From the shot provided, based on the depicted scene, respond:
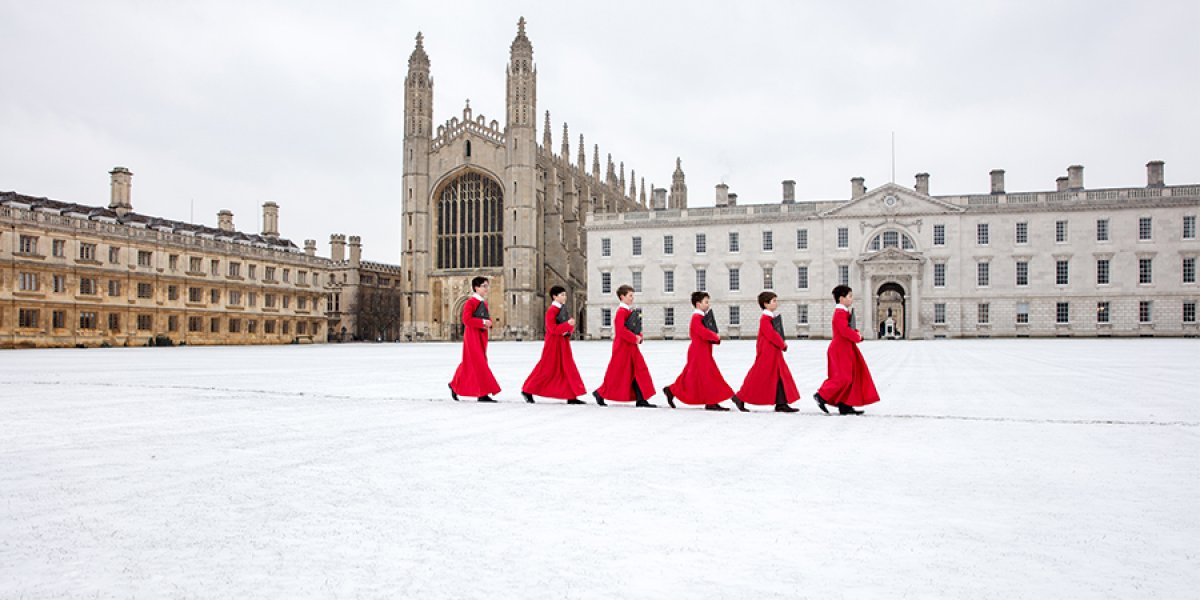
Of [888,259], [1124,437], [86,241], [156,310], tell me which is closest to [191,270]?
[156,310]

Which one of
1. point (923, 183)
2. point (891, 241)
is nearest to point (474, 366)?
point (891, 241)

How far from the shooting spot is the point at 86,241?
1810 inches

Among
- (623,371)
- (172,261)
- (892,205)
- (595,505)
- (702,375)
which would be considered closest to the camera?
(595,505)

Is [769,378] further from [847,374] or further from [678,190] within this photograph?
[678,190]

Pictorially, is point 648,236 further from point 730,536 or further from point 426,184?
point 730,536

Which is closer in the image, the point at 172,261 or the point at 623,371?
the point at 623,371

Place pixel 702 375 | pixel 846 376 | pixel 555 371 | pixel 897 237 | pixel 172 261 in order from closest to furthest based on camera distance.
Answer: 1. pixel 846 376
2. pixel 702 375
3. pixel 555 371
4. pixel 172 261
5. pixel 897 237

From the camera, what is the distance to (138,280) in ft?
161

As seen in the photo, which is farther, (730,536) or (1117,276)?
(1117,276)

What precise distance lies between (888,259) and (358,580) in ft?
175

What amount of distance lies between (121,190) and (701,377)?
55703mm

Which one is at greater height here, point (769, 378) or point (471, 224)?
point (471, 224)

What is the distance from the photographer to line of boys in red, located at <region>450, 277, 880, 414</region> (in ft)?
31.5

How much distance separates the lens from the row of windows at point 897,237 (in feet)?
165
